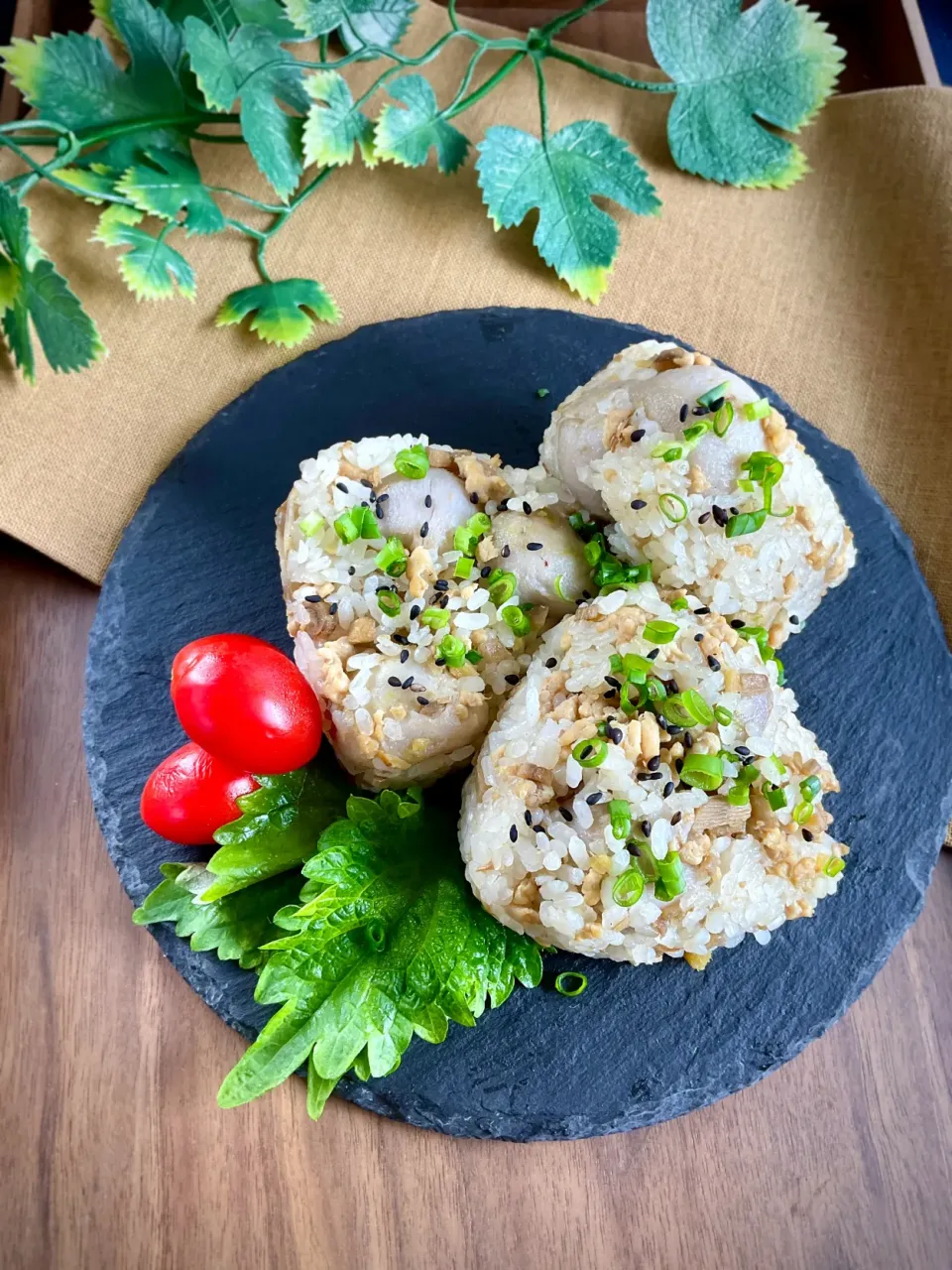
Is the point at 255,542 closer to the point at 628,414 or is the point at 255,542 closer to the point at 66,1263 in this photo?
the point at 628,414

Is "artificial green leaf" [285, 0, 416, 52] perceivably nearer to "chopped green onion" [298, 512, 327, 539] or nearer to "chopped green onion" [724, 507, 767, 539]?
"chopped green onion" [298, 512, 327, 539]

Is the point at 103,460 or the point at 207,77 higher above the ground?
the point at 207,77

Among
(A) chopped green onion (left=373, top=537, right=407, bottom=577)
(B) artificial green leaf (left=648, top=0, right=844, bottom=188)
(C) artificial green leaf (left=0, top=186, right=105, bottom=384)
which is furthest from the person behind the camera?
(B) artificial green leaf (left=648, top=0, right=844, bottom=188)

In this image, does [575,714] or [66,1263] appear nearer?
[575,714]

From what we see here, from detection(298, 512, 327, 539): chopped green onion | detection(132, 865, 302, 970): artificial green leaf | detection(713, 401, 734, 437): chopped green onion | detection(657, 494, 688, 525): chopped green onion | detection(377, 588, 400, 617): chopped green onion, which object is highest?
detection(713, 401, 734, 437): chopped green onion

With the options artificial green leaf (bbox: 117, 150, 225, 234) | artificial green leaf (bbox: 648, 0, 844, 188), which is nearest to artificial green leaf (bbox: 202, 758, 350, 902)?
artificial green leaf (bbox: 117, 150, 225, 234)

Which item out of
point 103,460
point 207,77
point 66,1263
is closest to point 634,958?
point 66,1263

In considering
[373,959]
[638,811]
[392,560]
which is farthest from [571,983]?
[392,560]

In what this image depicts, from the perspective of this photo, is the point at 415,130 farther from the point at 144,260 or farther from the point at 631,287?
the point at 144,260
